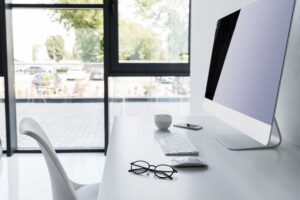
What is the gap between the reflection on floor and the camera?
2.67m

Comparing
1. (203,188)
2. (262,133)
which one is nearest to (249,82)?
(262,133)

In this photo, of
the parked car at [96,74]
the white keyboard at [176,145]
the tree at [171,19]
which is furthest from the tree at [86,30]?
the white keyboard at [176,145]

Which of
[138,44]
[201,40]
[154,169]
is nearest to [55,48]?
[138,44]

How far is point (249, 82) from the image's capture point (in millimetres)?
1214

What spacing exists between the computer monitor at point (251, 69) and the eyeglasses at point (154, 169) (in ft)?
1.02

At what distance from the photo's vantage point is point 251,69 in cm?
122

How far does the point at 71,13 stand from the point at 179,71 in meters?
1.39

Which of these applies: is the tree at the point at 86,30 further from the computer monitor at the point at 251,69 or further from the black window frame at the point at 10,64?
the computer monitor at the point at 251,69

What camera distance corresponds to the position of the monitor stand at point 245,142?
1.33 m

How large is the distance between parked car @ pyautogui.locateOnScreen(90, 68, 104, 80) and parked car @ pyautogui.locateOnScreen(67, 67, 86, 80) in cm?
10

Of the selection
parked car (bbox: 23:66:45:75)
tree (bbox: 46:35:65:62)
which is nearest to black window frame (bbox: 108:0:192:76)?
tree (bbox: 46:35:65:62)

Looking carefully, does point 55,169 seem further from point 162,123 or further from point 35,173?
point 35,173

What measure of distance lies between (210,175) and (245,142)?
18.1 inches

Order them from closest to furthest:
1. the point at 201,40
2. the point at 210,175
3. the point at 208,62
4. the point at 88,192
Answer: the point at 210,175, the point at 88,192, the point at 208,62, the point at 201,40
